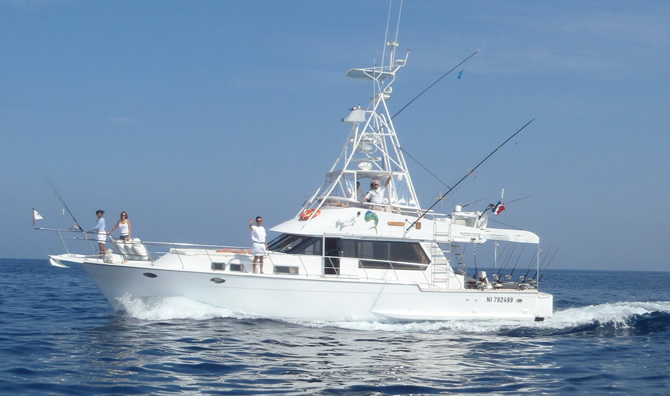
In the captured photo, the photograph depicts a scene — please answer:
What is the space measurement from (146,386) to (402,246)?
8.17 metres

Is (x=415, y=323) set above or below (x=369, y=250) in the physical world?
below

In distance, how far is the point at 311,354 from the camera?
12281mm

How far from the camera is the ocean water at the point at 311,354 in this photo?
10.1m

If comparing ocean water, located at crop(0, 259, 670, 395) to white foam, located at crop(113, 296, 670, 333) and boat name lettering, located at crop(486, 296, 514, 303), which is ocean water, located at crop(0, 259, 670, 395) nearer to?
white foam, located at crop(113, 296, 670, 333)

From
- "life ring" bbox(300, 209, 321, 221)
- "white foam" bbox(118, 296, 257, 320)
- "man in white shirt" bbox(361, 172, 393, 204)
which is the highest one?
"man in white shirt" bbox(361, 172, 393, 204)

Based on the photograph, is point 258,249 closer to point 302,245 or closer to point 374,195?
→ point 302,245

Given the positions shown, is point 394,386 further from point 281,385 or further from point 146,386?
point 146,386

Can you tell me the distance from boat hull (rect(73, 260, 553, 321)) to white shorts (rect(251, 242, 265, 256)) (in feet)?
1.97

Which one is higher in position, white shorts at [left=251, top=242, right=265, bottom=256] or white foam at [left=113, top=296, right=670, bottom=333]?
white shorts at [left=251, top=242, right=265, bottom=256]

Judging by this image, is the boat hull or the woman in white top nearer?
the boat hull

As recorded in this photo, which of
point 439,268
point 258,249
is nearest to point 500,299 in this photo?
point 439,268

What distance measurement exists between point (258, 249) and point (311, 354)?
4.00 metres

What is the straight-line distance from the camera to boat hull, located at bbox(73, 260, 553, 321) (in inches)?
603

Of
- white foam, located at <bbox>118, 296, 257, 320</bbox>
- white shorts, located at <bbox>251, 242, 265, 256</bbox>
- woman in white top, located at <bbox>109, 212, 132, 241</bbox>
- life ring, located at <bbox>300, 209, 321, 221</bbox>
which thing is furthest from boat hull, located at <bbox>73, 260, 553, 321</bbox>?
life ring, located at <bbox>300, 209, 321, 221</bbox>
